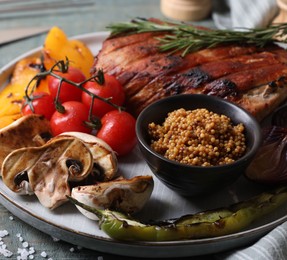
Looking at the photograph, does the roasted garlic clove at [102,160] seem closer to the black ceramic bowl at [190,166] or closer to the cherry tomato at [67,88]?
the black ceramic bowl at [190,166]

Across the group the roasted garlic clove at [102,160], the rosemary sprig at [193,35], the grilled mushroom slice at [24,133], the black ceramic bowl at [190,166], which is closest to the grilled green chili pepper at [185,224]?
the black ceramic bowl at [190,166]

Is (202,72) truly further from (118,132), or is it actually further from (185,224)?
(185,224)

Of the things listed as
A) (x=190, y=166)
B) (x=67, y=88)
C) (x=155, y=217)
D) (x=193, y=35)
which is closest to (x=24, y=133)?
(x=67, y=88)

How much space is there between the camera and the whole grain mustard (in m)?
2.18

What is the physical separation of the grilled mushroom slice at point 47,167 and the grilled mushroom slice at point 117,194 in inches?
4.5

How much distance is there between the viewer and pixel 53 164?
7.50 ft

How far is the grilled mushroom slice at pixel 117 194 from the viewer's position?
214 centimetres

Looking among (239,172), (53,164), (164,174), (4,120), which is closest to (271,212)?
(239,172)

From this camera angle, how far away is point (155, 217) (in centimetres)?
226

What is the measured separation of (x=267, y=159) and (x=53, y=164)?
0.96 metres

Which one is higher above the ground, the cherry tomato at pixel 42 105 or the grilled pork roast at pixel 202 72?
the grilled pork roast at pixel 202 72

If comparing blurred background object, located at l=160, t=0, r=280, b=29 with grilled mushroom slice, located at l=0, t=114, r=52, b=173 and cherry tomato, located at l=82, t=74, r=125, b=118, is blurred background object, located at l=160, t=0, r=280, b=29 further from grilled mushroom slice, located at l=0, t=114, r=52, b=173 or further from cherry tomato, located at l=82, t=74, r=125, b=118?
grilled mushroom slice, located at l=0, t=114, r=52, b=173

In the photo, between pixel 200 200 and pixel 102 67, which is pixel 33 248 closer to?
pixel 200 200

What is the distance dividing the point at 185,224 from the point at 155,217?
0.63 ft
